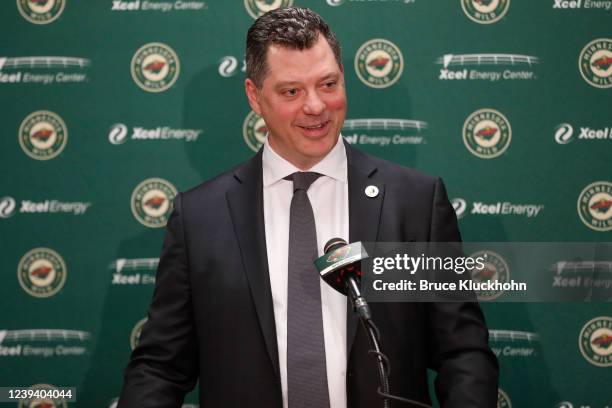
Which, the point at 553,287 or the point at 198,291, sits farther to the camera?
the point at 553,287

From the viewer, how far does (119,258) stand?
285cm

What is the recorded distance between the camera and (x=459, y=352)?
6.30ft

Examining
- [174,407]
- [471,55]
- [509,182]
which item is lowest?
[174,407]

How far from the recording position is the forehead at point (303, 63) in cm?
204

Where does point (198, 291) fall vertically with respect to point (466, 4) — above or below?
below

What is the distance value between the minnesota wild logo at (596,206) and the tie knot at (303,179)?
123cm

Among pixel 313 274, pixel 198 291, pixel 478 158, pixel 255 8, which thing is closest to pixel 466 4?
pixel 478 158

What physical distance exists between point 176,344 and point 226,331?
0.53 ft

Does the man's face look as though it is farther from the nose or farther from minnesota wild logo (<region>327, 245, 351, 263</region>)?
minnesota wild logo (<region>327, 245, 351, 263</region>)

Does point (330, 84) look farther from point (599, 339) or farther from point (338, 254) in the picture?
point (599, 339)

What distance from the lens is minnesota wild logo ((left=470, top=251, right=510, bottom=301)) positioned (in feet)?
9.20

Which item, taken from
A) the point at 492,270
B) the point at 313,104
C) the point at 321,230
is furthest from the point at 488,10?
the point at 321,230

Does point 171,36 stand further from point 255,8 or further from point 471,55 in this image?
point 471,55

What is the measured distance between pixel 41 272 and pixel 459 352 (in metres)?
1.75
